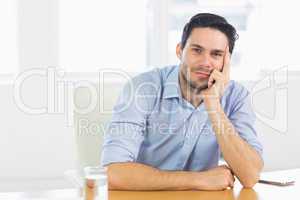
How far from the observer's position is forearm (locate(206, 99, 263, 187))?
2.14 metres

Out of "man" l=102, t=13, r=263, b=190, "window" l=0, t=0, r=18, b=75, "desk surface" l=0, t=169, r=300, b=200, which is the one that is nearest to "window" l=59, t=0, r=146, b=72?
"window" l=0, t=0, r=18, b=75

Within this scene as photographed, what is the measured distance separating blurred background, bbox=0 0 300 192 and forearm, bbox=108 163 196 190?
201 cm

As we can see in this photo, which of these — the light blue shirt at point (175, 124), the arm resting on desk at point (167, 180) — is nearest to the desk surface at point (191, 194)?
the arm resting on desk at point (167, 180)

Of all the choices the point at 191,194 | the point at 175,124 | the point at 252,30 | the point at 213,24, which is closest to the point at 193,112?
the point at 175,124

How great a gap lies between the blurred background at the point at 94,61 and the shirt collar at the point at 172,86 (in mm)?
1703

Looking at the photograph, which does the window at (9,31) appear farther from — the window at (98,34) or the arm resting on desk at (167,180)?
the arm resting on desk at (167,180)

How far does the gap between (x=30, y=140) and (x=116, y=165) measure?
2.12 meters

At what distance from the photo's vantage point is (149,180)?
197cm

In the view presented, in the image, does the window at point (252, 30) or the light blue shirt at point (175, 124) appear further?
the window at point (252, 30)

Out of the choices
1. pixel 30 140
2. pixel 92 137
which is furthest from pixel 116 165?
pixel 30 140

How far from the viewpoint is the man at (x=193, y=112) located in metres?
2.20

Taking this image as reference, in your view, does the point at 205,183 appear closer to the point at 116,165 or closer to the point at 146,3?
the point at 116,165

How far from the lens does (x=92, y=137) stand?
2287 millimetres

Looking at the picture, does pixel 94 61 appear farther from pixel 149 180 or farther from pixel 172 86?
pixel 149 180
